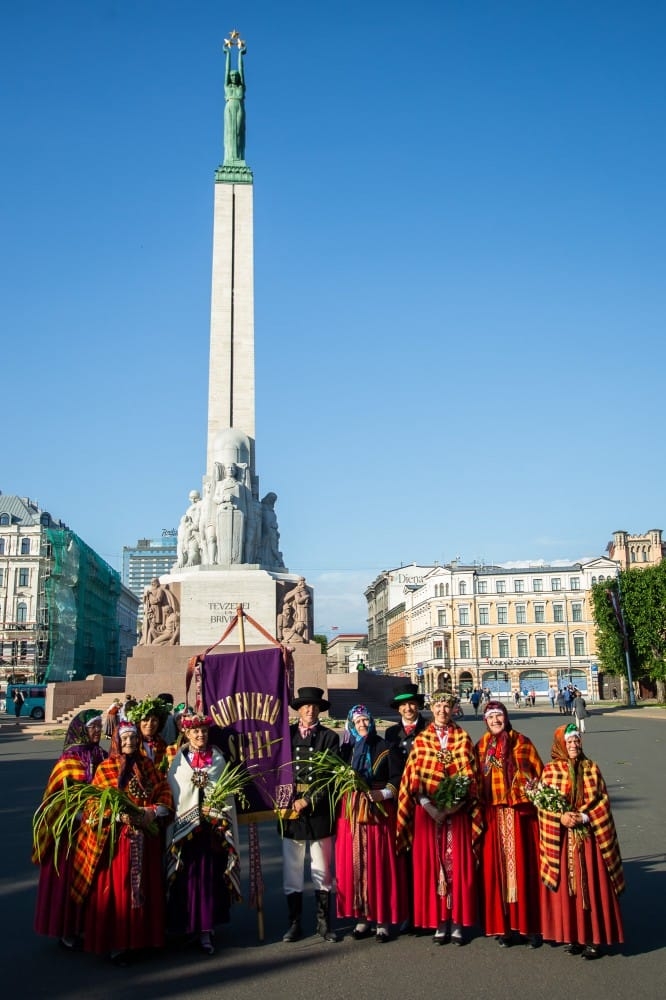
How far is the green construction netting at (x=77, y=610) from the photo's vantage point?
59.4 meters

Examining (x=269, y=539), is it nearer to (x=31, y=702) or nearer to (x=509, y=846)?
(x=31, y=702)

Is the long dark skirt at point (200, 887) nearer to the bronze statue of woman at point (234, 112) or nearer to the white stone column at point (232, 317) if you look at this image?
the white stone column at point (232, 317)

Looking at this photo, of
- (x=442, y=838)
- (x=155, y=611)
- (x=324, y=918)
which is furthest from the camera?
(x=155, y=611)

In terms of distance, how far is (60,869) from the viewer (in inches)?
236

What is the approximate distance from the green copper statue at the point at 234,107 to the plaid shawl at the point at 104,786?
91.3ft

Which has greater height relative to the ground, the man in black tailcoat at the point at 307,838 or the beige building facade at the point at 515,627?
the beige building facade at the point at 515,627

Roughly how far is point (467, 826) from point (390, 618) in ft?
307

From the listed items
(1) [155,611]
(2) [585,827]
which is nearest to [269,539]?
(1) [155,611]

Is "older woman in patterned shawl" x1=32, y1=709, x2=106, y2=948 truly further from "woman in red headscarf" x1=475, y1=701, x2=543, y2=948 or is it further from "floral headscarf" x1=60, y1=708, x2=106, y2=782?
"woman in red headscarf" x1=475, y1=701, x2=543, y2=948

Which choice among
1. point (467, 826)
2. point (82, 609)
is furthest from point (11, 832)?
point (82, 609)

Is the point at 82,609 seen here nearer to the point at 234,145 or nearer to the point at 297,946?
the point at 234,145

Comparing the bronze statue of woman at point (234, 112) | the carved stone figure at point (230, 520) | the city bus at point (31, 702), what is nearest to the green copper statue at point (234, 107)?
the bronze statue of woman at point (234, 112)

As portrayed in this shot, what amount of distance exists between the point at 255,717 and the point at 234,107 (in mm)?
29117

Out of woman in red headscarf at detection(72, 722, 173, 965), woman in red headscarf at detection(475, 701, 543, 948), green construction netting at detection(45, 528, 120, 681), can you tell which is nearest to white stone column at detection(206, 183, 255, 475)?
woman in red headscarf at detection(72, 722, 173, 965)
